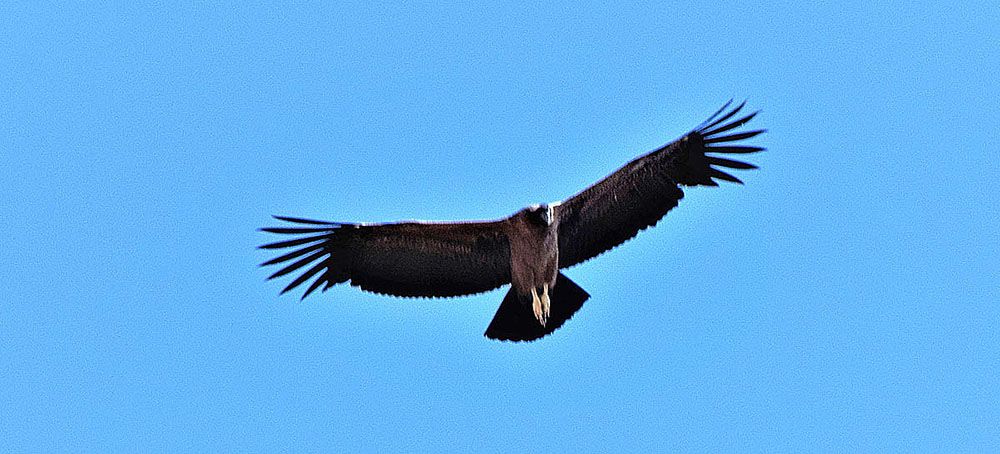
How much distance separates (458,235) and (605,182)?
1.58 m

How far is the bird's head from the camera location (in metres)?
21.3

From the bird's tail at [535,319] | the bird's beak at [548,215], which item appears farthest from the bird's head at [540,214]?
the bird's tail at [535,319]

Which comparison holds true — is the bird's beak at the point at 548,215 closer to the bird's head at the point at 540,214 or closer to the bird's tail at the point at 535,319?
the bird's head at the point at 540,214

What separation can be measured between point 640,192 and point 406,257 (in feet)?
8.03

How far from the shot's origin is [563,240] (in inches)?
866

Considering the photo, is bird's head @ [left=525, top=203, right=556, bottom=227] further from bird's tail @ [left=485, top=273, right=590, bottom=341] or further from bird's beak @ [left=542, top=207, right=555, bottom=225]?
bird's tail @ [left=485, top=273, right=590, bottom=341]

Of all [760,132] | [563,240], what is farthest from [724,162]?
[563,240]

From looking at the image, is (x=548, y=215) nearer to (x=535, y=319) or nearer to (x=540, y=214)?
(x=540, y=214)

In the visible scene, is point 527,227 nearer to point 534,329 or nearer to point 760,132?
point 534,329

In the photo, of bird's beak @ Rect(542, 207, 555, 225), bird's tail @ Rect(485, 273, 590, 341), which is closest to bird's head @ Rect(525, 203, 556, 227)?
bird's beak @ Rect(542, 207, 555, 225)

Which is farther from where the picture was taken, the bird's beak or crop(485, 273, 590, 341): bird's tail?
crop(485, 273, 590, 341): bird's tail

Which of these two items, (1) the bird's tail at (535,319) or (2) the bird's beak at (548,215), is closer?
(2) the bird's beak at (548,215)

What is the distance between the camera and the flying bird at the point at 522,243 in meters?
21.4

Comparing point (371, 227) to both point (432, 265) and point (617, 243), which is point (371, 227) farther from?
point (617, 243)
